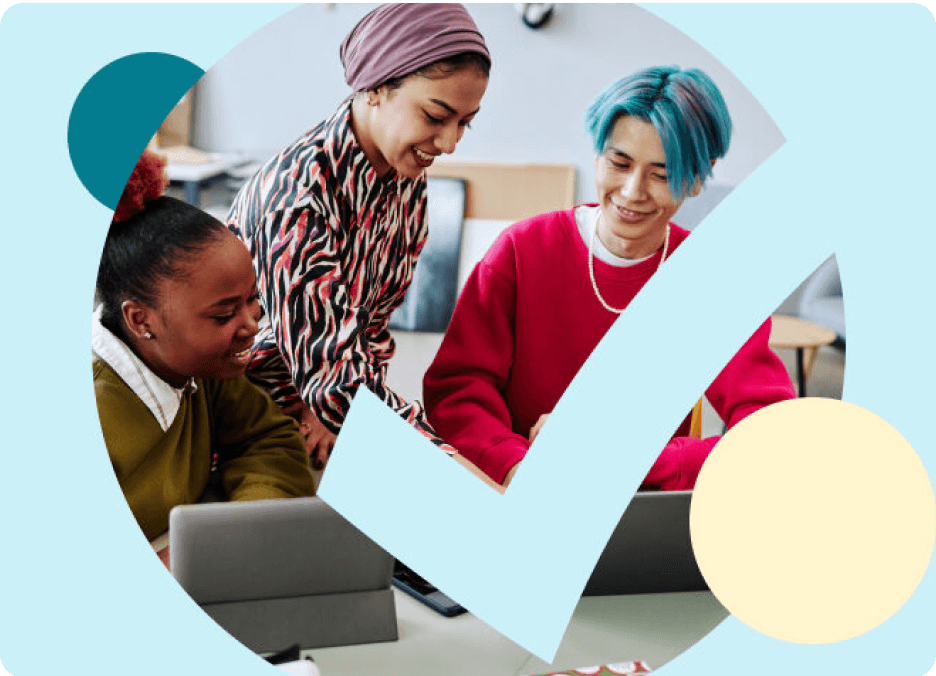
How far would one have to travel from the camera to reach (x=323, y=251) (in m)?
0.99

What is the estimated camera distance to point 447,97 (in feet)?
3.21

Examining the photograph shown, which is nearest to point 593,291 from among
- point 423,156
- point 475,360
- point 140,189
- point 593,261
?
point 593,261

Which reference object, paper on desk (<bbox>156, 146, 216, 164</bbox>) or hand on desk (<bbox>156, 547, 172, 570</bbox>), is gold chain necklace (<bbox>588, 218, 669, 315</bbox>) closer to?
paper on desk (<bbox>156, 146, 216, 164</bbox>)

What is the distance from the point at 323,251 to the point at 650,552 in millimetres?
447

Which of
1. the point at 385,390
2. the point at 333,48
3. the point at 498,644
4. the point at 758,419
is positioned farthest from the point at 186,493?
the point at 758,419

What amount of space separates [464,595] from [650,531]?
199 mm

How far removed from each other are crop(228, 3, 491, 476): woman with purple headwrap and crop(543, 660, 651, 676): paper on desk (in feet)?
0.92

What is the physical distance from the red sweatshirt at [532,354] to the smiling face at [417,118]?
0.20 metres

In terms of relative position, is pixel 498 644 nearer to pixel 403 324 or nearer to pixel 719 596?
pixel 719 596

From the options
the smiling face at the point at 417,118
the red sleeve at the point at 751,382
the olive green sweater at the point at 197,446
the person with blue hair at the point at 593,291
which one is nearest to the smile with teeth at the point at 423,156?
the smiling face at the point at 417,118

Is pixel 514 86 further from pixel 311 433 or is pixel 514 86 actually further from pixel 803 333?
pixel 803 333

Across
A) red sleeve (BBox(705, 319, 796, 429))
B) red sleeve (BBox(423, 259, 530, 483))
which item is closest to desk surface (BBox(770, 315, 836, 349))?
red sleeve (BBox(705, 319, 796, 429))

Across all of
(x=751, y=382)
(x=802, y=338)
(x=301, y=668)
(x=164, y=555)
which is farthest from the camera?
(x=802, y=338)

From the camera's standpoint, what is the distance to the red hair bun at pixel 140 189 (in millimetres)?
1009
